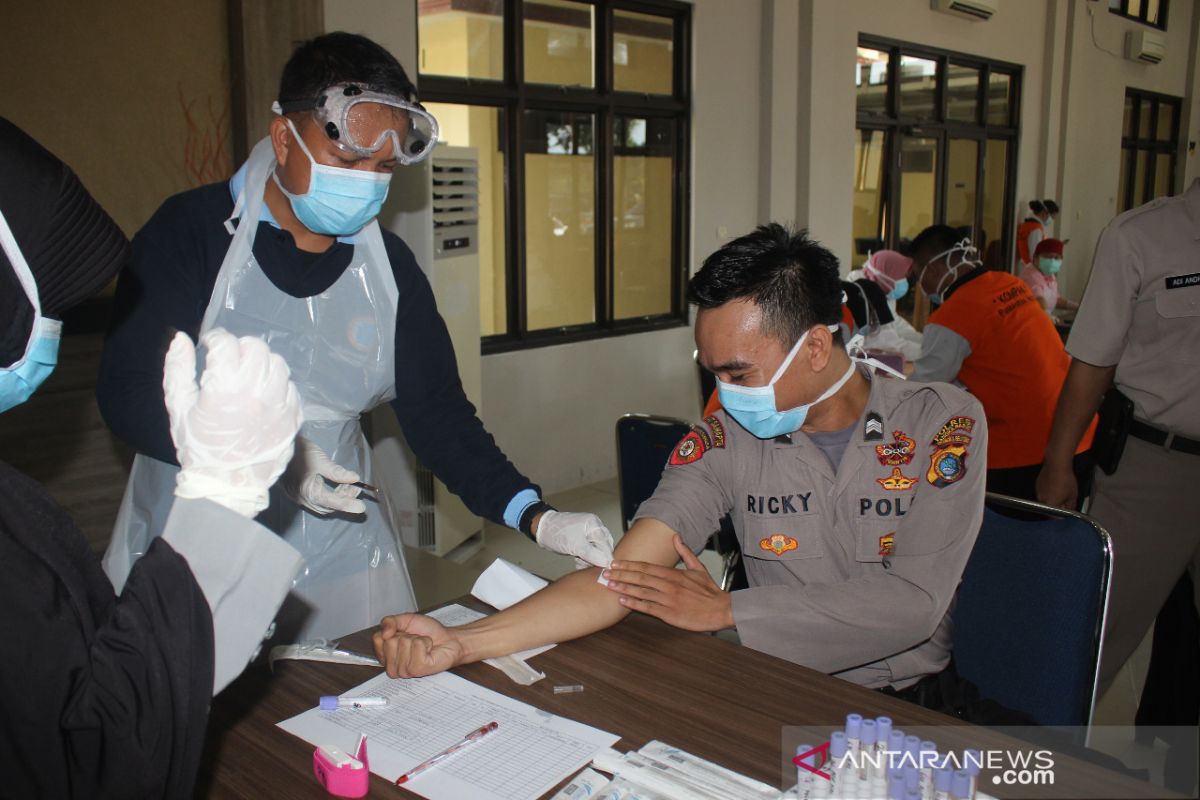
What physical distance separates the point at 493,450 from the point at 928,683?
85 centimetres

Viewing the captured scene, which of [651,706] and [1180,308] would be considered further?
[1180,308]

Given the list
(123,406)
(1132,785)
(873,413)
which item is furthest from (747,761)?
(123,406)

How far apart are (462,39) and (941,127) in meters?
4.76

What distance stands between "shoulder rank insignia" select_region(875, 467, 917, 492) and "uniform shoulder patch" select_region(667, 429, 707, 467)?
318mm

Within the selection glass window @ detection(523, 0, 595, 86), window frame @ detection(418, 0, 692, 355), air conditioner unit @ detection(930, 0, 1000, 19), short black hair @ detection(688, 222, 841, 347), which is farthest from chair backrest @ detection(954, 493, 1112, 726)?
air conditioner unit @ detection(930, 0, 1000, 19)

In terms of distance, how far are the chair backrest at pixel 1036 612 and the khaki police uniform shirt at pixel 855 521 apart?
6 cm

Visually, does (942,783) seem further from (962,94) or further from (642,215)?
(962,94)

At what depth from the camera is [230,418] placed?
0.80 m

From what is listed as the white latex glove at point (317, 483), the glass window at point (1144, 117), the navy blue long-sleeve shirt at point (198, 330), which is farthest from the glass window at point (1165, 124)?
the white latex glove at point (317, 483)

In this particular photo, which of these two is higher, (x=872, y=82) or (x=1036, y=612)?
(x=872, y=82)

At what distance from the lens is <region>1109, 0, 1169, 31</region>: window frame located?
30.9 ft

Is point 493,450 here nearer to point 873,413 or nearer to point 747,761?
point 873,413

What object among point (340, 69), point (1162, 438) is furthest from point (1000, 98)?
point (340, 69)

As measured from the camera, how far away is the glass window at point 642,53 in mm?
4941
